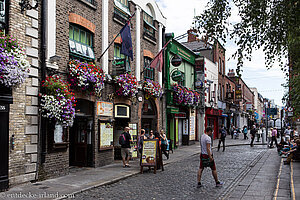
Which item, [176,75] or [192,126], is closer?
[176,75]

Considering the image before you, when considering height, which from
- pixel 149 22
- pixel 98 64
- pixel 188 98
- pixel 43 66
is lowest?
pixel 188 98

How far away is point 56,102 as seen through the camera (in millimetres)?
9234

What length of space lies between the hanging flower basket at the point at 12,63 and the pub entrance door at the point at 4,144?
30.4 inches

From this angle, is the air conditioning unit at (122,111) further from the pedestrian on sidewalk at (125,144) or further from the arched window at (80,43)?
the arched window at (80,43)

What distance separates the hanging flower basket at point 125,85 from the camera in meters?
13.6

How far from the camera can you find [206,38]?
7605 millimetres

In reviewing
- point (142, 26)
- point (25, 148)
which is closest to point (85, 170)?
point (25, 148)

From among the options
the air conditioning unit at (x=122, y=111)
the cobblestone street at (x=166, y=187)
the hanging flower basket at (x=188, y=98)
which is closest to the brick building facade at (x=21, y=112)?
the cobblestone street at (x=166, y=187)

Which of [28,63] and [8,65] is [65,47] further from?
[8,65]

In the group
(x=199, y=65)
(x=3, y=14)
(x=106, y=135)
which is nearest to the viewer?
(x=3, y=14)

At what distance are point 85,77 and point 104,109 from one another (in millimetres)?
2544

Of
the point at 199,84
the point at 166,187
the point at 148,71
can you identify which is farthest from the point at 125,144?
the point at 199,84

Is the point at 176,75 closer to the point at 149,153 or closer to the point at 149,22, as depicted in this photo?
the point at 149,22

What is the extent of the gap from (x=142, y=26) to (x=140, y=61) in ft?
6.97
